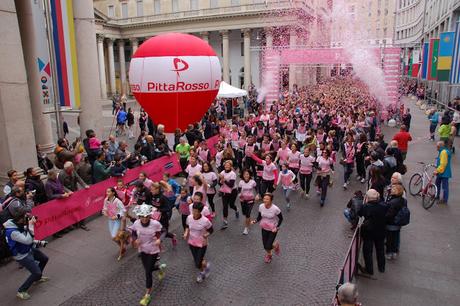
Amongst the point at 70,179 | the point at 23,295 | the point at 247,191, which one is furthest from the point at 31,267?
the point at 247,191

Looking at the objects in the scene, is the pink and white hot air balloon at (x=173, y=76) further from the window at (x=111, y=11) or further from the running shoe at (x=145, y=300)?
the window at (x=111, y=11)

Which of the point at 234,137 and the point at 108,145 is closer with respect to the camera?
the point at 108,145

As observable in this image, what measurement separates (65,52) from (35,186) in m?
6.52

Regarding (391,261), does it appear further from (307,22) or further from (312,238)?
(307,22)

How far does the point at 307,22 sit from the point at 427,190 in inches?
1350

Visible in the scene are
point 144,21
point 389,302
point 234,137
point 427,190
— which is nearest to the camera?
point 389,302

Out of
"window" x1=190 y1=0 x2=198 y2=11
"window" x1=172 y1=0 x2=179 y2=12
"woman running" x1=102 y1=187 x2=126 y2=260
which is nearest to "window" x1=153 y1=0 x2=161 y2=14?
"window" x1=172 y1=0 x2=179 y2=12

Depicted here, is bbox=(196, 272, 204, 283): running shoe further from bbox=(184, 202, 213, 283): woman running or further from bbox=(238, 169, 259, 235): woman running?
bbox=(238, 169, 259, 235): woman running

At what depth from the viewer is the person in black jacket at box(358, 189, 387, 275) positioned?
6816 mm

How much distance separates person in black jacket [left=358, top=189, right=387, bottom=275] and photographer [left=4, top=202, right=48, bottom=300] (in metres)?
5.74

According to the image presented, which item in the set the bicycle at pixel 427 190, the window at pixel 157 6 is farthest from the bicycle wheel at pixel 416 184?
the window at pixel 157 6

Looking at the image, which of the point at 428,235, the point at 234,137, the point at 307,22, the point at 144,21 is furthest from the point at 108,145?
the point at 144,21

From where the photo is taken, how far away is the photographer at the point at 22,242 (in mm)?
6316

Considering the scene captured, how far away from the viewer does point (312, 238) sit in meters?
8.96
